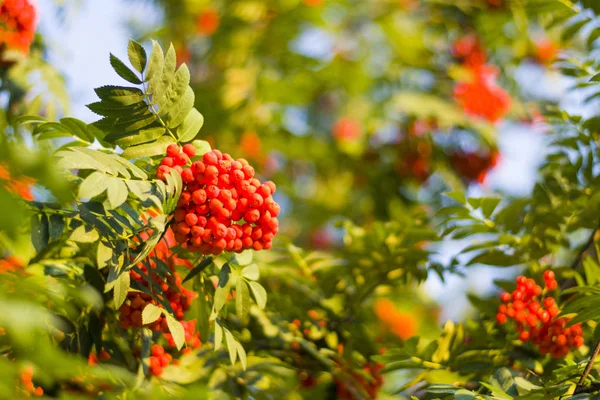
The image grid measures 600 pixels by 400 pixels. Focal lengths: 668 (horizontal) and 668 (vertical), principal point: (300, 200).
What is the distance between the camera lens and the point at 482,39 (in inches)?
162

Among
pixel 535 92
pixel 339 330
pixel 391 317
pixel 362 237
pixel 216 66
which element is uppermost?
pixel 216 66

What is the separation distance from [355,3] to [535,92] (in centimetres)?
142

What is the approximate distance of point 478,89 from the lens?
3.88m

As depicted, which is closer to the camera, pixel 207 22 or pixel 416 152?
pixel 416 152

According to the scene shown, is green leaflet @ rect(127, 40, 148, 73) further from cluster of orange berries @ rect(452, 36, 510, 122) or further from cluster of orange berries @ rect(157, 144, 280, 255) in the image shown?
cluster of orange berries @ rect(452, 36, 510, 122)

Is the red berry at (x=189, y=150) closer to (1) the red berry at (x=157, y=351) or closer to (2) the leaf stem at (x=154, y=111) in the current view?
(2) the leaf stem at (x=154, y=111)

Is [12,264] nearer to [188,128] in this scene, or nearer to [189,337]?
[189,337]

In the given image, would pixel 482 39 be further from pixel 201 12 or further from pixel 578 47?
pixel 201 12

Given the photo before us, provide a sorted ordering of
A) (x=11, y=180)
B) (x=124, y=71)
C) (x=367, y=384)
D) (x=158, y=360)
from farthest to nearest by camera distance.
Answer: (x=367, y=384) < (x=158, y=360) < (x=124, y=71) < (x=11, y=180)

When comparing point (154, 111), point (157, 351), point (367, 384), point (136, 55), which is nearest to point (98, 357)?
point (157, 351)

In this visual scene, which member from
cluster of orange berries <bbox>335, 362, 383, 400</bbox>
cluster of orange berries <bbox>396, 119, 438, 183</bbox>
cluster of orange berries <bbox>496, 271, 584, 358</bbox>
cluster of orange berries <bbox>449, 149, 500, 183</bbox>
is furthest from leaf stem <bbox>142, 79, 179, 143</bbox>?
cluster of orange berries <bbox>449, 149, 500, 183</bbox>

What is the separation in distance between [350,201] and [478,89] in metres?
1.04

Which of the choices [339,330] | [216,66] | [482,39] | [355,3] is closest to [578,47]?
[482,39]

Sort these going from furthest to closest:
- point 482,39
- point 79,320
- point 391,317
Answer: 1. point 482,39
2. point 391,317
3. point 79,320
